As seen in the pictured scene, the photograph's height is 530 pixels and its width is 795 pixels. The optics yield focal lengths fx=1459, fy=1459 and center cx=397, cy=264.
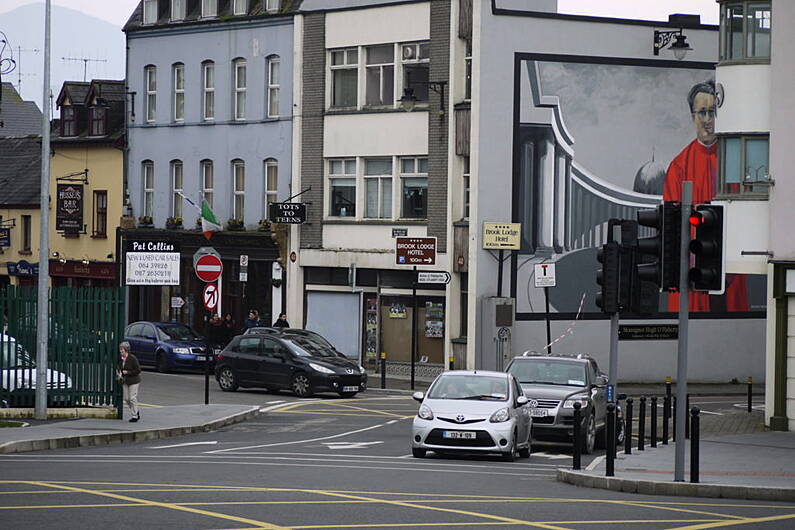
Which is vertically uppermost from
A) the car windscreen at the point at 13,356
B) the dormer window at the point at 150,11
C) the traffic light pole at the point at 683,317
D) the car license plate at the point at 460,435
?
the dormer window at the point at 150,11

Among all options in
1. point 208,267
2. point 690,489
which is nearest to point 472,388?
point 690,489

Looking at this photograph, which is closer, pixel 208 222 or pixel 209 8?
pixel 208 222

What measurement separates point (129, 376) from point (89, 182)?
1220 inches

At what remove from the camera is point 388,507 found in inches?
588

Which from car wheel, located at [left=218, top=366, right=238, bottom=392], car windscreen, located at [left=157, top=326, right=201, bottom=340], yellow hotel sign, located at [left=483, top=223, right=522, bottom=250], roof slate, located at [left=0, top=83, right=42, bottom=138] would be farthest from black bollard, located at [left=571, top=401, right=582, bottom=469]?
roof slate, located at [left=0, top=83, right=42, bottom=138]

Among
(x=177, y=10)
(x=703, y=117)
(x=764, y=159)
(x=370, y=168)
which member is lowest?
(x=764, y=159)

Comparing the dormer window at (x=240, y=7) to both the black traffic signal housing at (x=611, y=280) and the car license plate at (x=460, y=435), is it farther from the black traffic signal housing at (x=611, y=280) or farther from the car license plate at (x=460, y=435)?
the black traffic signal housing at (x=611, y=280)

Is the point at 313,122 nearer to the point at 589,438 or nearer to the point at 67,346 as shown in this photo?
the point at 67,346

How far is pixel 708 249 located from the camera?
55.2 feet

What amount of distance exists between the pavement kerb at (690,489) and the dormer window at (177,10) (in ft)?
121

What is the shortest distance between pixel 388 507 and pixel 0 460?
8087 millimetres

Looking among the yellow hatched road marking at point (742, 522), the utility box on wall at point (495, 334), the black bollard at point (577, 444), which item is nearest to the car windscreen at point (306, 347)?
the utility box on wall at point (495, 334)

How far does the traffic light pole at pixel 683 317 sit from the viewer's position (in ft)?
55.6

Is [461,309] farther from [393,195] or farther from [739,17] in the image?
[739,17]
